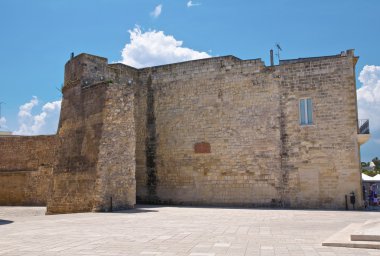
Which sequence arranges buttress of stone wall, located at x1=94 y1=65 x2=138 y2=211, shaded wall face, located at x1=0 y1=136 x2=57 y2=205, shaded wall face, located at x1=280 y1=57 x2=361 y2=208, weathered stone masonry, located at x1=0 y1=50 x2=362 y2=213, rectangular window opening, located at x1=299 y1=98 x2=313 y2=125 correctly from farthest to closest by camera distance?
shaded wall face, located at x1=0 y1=136 x2=57 y2=205, rectangular window opening, located at x1=299 y1=98 x2=313 y2=125, shaded wall face, located at x1=280 y1=57 x2=361 y2=208, weathered stone masonry, located at x1=0 y1=50 x2=362 y2=213, buttress of stone wall, located at x1=94 y1=65 x2=138 y2=211

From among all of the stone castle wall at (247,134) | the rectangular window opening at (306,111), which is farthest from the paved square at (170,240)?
the rectangular window opening at (306,111)

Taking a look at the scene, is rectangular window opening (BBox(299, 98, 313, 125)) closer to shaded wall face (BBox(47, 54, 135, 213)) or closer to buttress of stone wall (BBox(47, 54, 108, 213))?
shaded wall face (BBox(47, 54, 135, 213))

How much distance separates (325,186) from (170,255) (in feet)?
37.9

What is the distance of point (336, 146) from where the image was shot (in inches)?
626

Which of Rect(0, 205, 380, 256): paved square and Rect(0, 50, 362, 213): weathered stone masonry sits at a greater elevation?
Rect(0, 50, 362, 213): weathered stone masonry

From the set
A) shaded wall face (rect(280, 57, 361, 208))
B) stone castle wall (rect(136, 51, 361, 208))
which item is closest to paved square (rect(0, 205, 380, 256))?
shaded wall face (rect(280, 57, 361, 208))

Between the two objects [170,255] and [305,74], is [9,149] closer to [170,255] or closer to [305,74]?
[305,74]

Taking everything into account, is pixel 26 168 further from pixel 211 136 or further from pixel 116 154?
pixel 211 136

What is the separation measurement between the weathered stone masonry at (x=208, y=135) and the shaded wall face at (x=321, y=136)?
0.13 ft

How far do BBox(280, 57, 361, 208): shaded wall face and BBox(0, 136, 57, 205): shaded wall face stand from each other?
13169mm

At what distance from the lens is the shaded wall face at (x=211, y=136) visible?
56.0 ft

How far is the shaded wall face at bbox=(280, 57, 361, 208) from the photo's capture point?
51.6ft

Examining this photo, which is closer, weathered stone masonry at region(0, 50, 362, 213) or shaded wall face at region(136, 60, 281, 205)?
weathered stone masonry at region(0, 50, 362, 213)

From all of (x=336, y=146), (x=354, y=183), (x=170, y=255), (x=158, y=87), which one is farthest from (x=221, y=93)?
(x=170, y=255)
